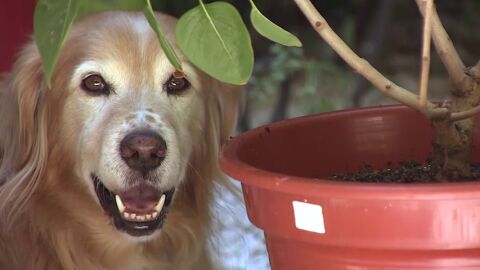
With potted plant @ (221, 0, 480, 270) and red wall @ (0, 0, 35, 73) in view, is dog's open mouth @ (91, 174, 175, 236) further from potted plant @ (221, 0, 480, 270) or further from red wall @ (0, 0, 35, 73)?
red wall @ (0, 0, 35, 73)

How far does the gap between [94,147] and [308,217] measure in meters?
0.70

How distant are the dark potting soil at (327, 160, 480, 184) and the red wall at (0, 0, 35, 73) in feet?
4.61

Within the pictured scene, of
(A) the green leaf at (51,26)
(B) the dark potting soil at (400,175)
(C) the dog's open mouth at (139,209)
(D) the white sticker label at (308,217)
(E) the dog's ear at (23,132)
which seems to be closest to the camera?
(A) the green leaf at (51,26)

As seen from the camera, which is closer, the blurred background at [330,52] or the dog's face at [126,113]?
the dog's face at [126,113]

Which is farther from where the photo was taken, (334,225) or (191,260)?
(191,260)

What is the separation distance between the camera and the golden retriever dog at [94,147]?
1.59 m

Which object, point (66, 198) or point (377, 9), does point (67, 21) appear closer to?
point (66, 198)

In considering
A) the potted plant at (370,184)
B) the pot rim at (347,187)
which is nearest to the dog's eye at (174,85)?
the potted plant at (370,184)

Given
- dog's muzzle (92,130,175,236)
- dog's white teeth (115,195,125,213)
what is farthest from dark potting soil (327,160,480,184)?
dog's white teeth (115,195,125,213)

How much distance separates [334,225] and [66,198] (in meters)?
0.89

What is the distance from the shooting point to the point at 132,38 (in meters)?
1.67

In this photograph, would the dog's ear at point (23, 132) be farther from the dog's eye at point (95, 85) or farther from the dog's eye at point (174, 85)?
the dog's eye at point (174, 85)

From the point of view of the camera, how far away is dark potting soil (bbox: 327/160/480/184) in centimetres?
113

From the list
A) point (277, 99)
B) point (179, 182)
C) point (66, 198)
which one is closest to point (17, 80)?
point (66, 198)
